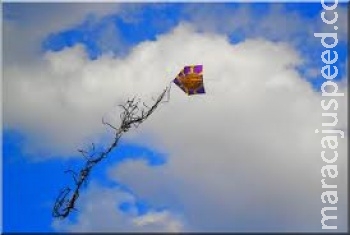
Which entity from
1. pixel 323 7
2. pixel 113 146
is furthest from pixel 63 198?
pixel 323 7

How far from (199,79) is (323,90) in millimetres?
7337

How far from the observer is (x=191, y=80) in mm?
18656

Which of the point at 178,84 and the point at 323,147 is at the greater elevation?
the point at 178,84

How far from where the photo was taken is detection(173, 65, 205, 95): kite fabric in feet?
60.4

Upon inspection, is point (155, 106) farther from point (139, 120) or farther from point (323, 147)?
point (323, 147)

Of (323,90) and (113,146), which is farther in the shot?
(323,90)

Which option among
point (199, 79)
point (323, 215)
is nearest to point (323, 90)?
point (323, 215)

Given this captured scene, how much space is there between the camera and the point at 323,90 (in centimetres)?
2316

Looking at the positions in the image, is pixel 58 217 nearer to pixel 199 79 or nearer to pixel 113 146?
pixel 113 146

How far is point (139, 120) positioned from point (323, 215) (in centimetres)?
926

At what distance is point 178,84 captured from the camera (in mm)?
18750

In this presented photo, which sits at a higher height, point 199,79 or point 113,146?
point 199,79

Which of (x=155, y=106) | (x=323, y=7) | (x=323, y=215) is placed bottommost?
(x=323, y=215)

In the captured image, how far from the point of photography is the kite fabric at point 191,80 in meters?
18.4
